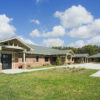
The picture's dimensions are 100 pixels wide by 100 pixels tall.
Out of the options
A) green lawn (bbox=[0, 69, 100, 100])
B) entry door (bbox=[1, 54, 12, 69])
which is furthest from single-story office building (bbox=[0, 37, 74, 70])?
green lawn (bbox=[0, 69, 100, 100])

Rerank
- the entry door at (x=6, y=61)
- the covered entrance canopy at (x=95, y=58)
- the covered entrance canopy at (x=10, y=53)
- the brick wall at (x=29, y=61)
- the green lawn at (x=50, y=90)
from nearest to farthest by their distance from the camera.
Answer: the green lawn at (x=50, y=90)
the covered entrance canopy at (x=10, y=53)
the entry door at (x=6, y=61)
the brick wall at (x=29, y=61)
the covered entrance canopy at (x=95, y=58)

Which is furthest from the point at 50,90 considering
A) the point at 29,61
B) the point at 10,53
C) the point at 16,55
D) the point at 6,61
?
the point at 29,61

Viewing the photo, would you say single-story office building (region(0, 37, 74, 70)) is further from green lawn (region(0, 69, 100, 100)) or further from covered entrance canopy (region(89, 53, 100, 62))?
covered entrance canopy (region(89, 53, 100, 62))

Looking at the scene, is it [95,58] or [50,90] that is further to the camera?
[95,58]

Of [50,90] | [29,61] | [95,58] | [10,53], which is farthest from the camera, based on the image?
[95,58]

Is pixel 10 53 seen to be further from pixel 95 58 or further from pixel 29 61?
pixel 95 58

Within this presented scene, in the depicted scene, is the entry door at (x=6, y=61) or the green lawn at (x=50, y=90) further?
the entry door at (x=6, y=61)

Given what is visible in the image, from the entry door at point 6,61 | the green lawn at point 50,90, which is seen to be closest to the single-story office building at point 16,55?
the entry door at point 6,61

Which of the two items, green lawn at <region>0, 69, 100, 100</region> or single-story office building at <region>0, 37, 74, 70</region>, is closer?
green lawn at <region>0, 69, 100, 100</region>

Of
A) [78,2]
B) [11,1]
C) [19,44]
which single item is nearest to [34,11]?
[11,1]

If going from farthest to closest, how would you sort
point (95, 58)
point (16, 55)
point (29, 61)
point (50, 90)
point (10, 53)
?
point (95, 58) < point (29, 61) < point (16, 55) < point (10, 53) < point (50, 90)

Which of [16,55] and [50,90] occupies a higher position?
[16,55]

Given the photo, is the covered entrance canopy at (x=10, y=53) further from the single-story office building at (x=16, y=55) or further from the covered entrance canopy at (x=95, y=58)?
the covered entrance canopy at (x=95, y=58)

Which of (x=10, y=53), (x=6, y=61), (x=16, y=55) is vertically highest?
(x=10, y=53)
